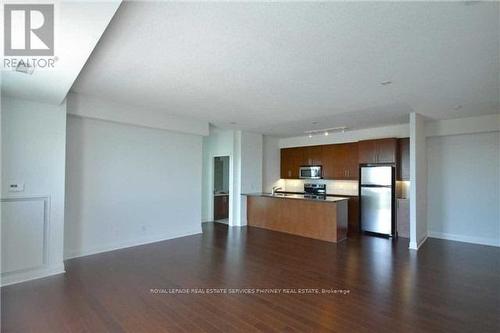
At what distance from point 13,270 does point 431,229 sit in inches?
307

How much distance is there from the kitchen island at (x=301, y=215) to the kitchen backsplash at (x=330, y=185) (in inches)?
55.9

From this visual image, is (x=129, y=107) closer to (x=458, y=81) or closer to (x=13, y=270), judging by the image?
(x=13, y=270)

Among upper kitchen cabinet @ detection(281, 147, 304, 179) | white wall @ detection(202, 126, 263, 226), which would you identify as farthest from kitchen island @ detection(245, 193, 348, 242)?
upper kitchen cabinet @ detection(281, 147, 304, 179)

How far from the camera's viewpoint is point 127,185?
5070 millimetres

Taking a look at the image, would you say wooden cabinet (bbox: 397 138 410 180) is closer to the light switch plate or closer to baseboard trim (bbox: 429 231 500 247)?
baseboard trim (bbox: 429 231 500 247)

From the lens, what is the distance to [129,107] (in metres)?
4.87

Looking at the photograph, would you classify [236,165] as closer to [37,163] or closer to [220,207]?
[220,207]

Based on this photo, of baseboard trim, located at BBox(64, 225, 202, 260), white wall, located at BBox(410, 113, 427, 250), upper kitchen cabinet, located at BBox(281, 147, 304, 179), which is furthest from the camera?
upper kitchen cabinet, located at BBox(281, 147, 304, 179)

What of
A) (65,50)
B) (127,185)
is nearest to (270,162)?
(127,185)

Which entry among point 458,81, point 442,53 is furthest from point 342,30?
point 458,81

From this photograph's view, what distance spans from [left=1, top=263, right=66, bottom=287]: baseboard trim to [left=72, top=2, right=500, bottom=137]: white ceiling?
2.66 metres

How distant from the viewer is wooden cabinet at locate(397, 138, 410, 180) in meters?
6.11

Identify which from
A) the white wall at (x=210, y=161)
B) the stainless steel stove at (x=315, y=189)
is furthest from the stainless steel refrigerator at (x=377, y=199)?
the white wall at (x=210, y=161)

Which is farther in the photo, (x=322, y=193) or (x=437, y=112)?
(x=322, y=193)
